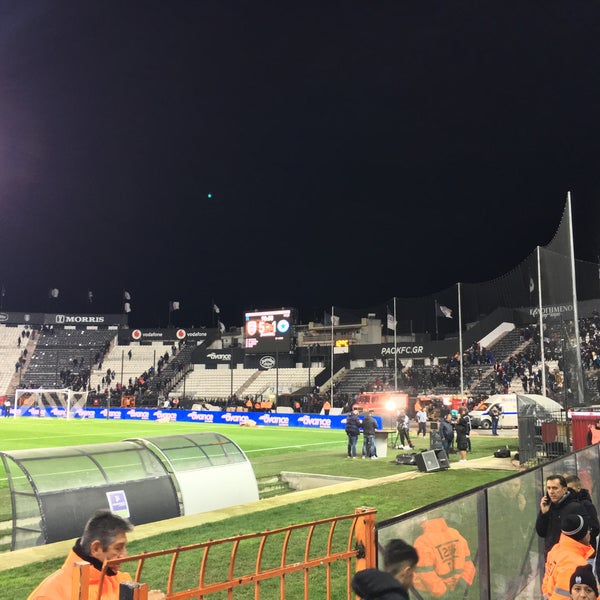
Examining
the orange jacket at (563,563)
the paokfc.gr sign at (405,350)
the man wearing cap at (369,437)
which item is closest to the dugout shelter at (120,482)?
the orange jacket at (563,563)

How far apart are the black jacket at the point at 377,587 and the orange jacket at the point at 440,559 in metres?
1.17

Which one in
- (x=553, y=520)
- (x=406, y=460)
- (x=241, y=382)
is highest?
(x=241, y=382)

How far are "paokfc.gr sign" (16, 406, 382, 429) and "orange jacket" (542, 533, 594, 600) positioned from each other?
30.3 m

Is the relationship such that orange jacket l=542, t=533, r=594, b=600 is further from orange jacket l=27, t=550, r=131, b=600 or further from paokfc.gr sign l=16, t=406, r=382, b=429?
paokfc.gr sign l=16, t=406, r=382, b=429

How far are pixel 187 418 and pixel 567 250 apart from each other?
1481 inches

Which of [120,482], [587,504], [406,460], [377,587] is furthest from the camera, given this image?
[406,460]

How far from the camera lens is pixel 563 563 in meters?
4.91

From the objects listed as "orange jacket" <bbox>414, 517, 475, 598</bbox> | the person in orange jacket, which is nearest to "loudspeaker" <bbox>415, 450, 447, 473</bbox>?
"orange jacket" <bbox>414, 517, 475, 598</bbox>

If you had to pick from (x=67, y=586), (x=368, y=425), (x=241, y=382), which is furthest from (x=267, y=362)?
(x=67, y=586)

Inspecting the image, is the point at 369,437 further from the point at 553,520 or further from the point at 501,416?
the point at 501,416

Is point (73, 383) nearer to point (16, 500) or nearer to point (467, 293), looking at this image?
point (467, 293)

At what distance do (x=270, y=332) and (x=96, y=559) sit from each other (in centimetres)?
5078

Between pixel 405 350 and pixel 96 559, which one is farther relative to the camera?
pixel 405 350

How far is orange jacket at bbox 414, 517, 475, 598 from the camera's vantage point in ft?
13.0
